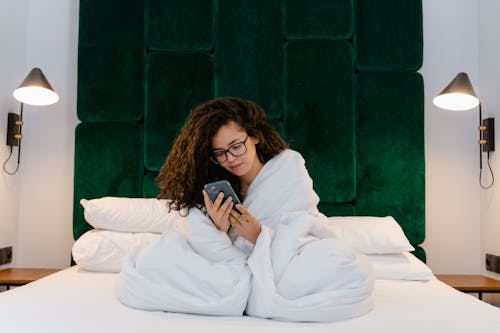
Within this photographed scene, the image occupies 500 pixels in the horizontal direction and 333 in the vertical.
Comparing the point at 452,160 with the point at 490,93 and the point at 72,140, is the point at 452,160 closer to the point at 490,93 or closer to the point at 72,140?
the point at 490,93

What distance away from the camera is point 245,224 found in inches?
60.1

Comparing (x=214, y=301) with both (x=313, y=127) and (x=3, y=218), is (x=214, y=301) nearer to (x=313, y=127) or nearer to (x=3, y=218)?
(x=313, y=127)

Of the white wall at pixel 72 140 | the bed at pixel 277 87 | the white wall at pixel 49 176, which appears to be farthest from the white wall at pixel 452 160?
the white wall at pixel 49 176

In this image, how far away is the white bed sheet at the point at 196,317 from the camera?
45.8 inches

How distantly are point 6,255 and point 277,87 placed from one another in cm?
176

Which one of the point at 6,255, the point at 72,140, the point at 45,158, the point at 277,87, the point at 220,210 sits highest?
the point at 277,87

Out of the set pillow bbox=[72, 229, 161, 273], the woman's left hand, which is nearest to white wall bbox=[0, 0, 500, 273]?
pillow bbox=[72, 229, 161, 273]

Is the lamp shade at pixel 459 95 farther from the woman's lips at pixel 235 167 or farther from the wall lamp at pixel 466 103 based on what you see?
the woman's lips at pixel 235 167

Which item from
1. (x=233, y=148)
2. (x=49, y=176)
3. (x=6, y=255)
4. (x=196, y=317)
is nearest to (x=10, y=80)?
(x=49, y=176)

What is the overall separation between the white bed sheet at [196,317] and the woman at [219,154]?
381 millimetres

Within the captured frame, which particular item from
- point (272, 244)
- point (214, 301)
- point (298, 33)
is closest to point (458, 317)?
point (272, 244)

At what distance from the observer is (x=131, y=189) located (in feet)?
8.16

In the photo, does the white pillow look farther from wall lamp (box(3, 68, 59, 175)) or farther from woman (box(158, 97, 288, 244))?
wall lamp (box(3, 68, 59, 175))

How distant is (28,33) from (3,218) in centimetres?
110
